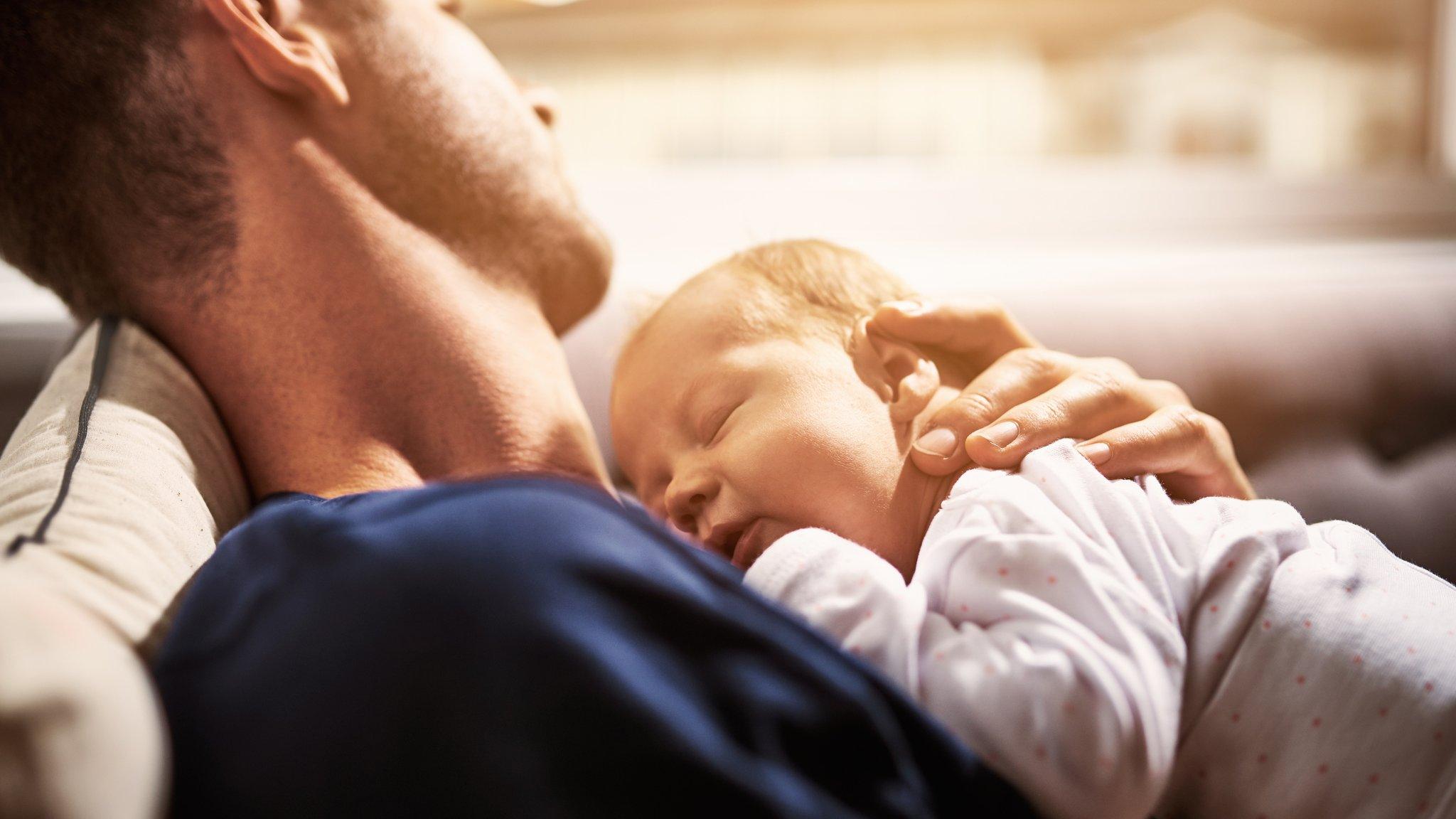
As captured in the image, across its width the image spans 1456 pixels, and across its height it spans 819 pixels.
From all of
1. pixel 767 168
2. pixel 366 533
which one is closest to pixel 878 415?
pixel 366 533

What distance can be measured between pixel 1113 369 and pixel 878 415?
304mm

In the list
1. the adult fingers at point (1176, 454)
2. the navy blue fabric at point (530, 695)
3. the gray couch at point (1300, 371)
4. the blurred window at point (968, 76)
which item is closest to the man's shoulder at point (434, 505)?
the navy blue fabric at point (530, 695)

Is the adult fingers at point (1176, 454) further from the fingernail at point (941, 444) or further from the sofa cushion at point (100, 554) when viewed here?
the sofa cushion at point (100, 554)

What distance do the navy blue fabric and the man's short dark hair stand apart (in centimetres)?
52

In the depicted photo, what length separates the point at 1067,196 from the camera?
219cm

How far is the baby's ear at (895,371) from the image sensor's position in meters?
0.88

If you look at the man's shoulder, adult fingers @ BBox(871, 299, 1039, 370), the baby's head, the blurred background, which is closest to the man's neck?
the baby's head

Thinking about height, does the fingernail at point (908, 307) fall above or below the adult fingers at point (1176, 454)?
above

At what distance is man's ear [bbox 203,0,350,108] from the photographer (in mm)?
931

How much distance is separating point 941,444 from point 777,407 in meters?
0.15

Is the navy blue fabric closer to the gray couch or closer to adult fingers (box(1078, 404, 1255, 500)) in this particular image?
adult fingers (box(1078, 404, 1255, 500))

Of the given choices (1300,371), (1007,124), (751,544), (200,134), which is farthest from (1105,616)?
(1007,124)

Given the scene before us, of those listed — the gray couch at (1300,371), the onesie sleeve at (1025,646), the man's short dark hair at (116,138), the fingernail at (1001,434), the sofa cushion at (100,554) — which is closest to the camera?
the sofa cushion at (100,554)

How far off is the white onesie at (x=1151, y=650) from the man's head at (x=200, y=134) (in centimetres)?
62
